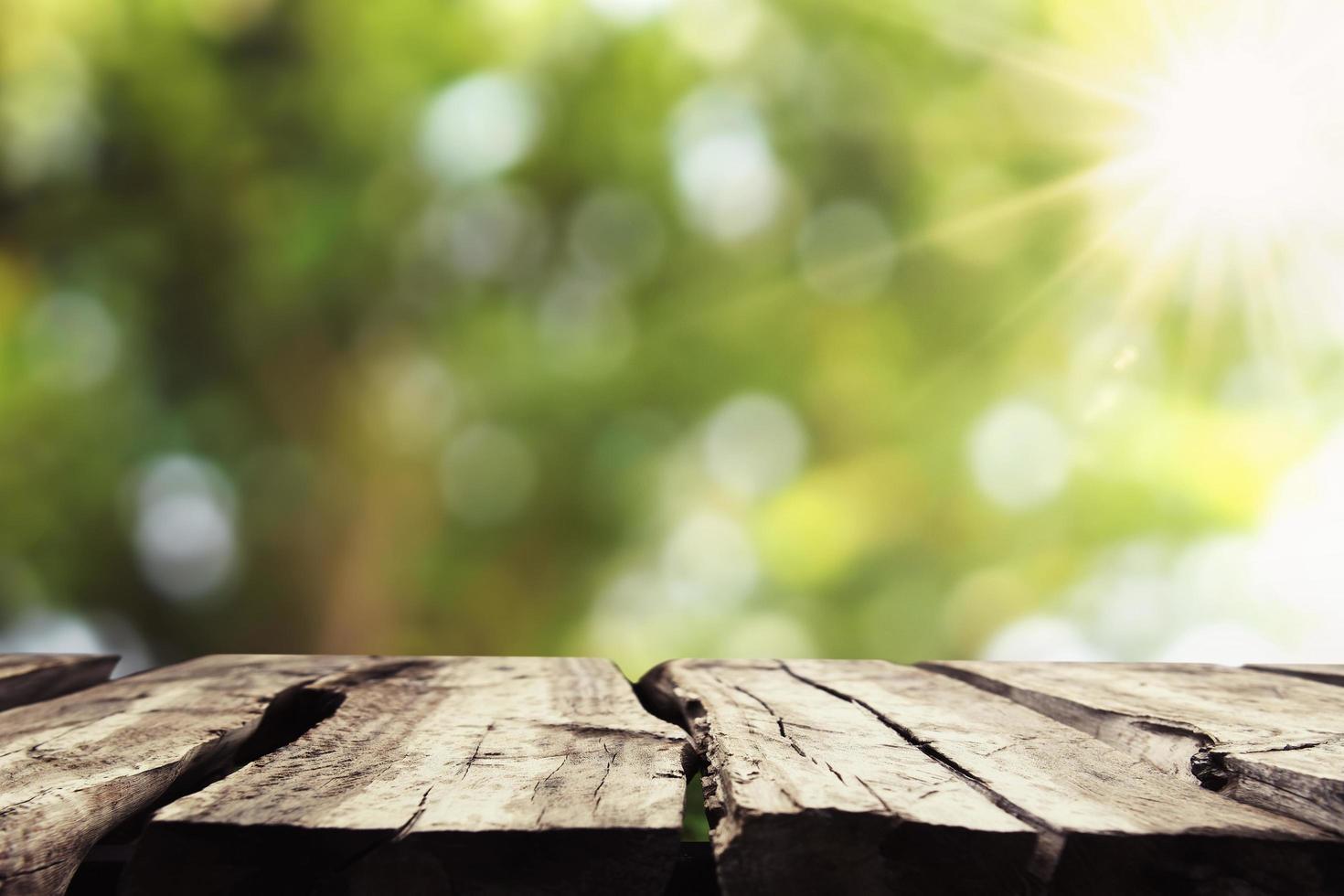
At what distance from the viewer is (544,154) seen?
91.5 inches

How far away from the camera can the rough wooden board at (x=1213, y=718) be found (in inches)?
22.5

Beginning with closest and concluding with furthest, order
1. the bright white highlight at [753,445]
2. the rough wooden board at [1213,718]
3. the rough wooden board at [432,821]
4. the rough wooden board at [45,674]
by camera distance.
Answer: the rough wooden board at [432,821] < the rough wooden board at [1213,718] < the rough wooden board at [45,674] < the bright white highlight at [753,445]

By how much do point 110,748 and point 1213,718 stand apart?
3.13ft

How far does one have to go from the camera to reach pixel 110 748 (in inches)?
26.5

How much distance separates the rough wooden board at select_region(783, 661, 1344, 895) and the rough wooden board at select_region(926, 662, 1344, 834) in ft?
0.09

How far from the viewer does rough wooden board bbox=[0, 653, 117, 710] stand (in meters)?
0.96

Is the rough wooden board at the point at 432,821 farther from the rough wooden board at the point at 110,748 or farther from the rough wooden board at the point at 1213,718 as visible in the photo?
the rough wooden board at the point at 1213,718

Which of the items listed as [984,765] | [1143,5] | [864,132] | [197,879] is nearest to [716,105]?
[864,132]

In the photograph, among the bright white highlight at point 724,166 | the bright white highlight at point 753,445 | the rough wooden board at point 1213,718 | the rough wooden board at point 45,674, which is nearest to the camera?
the rough wooden board at point 1213,718

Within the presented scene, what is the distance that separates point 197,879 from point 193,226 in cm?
220

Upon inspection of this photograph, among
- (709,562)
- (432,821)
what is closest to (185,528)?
(709,562)

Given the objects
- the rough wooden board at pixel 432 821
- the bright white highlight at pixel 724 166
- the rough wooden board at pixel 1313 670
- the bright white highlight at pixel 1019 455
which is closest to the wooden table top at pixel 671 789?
the rough wooden board at pixel 432 821

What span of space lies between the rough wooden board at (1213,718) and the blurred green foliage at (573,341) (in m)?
1.17

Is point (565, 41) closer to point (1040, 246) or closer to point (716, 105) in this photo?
point (716, 105)
